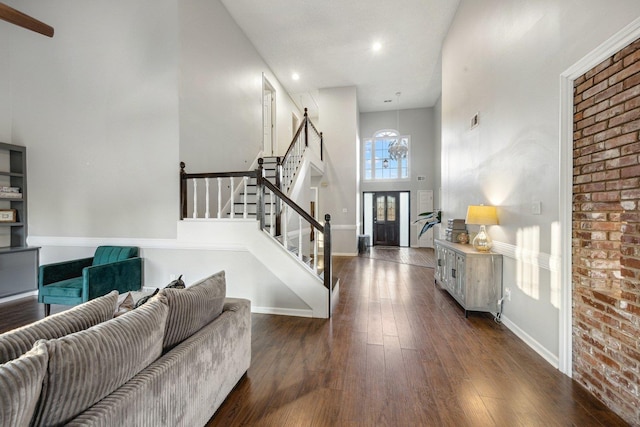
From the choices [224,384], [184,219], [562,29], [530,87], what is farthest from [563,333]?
[184,219]

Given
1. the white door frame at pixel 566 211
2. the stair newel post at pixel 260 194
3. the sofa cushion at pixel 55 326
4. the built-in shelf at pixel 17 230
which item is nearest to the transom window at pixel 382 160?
the stair newel post at pixel 260 194

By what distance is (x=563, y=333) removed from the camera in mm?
2168

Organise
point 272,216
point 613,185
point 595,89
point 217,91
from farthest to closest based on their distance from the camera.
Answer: point 217,91 → point 272,216 → point 595,89 → point 613,185

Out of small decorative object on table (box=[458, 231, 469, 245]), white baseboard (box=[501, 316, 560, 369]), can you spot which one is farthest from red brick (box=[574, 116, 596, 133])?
small decorative object on table (box=[458, 231, 469, 245])

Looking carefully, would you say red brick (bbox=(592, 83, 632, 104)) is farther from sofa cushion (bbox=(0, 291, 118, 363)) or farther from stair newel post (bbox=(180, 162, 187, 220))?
stair newel post (bbox=(180, 162, 187, 220))

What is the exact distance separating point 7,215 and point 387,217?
9179 mm

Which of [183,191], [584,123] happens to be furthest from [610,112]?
[183,191]

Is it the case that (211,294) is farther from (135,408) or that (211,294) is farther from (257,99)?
(257,99)

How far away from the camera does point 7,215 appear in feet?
13.3

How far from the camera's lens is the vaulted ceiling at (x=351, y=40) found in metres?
4.79

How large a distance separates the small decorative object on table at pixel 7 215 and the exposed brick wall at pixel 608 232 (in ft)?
23.0

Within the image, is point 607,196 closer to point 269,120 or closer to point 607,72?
point 607,72

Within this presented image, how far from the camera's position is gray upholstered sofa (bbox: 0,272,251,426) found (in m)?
0.84

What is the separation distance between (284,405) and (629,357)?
7.28 ft
